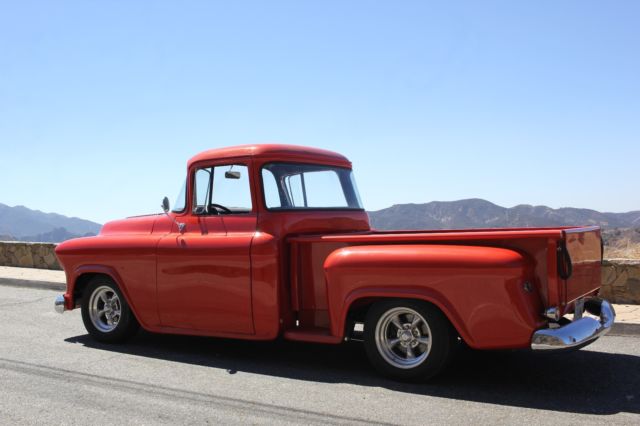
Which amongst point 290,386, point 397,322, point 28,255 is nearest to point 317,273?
point 397,322

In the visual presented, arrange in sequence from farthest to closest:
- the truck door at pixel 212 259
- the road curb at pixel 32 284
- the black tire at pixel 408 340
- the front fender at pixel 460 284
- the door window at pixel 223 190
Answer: the road curb at pixel 32 284, the door window at pixel 223 190, the truck door at pixel 212 259, the black tire at pixel 408 340, the front fender at pixel 460 284

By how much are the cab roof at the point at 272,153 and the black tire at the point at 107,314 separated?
1677 mm

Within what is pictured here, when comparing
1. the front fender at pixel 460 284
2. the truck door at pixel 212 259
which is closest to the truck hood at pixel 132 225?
the truck door at pixel 212 259

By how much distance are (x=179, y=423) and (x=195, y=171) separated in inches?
116

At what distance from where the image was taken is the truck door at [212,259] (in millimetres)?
5777

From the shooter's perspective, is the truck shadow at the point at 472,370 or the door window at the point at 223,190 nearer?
the truck shadow at the point at 472,370

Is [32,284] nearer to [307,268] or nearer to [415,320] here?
[307,268]

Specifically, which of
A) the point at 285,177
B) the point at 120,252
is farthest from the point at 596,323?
the point at 120,252

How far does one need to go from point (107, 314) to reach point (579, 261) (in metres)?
4.90

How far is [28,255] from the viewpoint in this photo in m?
15.8

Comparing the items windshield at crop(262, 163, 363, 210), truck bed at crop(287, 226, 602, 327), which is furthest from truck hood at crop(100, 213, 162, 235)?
truck bed at crop(287, 226, 602, 327)

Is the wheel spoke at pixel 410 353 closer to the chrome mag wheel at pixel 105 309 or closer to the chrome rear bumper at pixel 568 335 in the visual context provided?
the chrome rear bumper at pixel 568 335

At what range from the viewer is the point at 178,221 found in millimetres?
6465

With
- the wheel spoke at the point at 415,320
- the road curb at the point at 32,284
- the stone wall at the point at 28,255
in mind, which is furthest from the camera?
the stone wall at the point at 28,255
